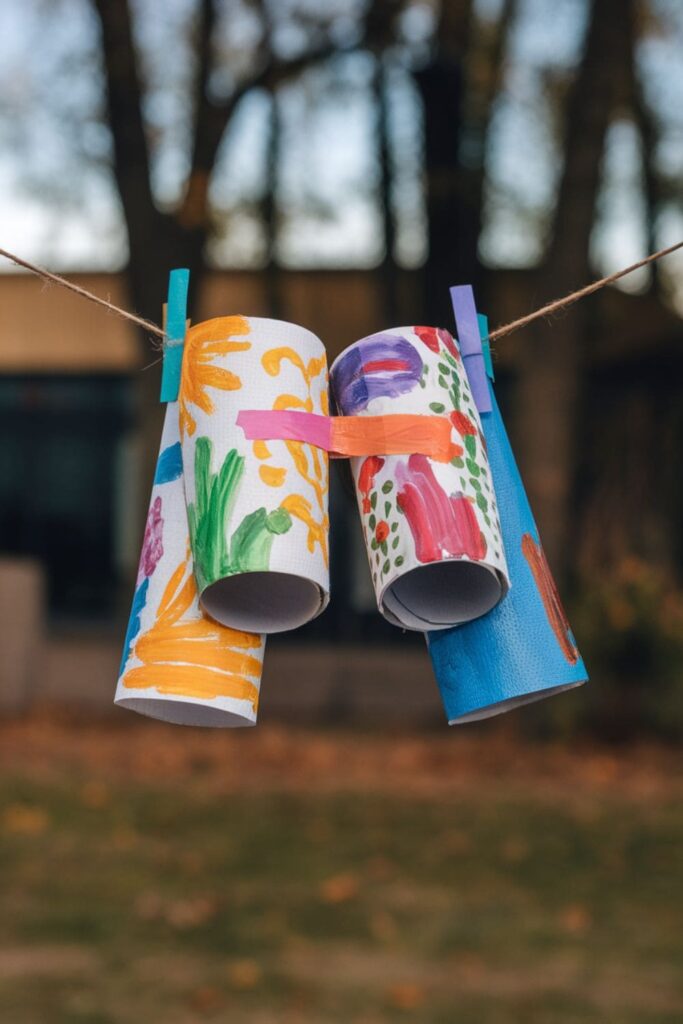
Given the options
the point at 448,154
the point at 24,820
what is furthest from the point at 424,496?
the point at 448,154

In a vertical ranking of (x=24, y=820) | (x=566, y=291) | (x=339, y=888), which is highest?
(x=566, y=291)

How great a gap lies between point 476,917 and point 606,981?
2.58 feet

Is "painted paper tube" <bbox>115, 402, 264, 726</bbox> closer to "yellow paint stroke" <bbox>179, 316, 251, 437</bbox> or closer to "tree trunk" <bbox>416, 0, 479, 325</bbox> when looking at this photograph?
"yellow paint stroke" <bbox>179, 316, 251, 437</bbox>

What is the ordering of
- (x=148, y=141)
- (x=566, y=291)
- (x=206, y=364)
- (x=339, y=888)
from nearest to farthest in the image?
(x=206, y=364) → (x=339, y=888) → (x=566, y=291) → (x=148, y=141)

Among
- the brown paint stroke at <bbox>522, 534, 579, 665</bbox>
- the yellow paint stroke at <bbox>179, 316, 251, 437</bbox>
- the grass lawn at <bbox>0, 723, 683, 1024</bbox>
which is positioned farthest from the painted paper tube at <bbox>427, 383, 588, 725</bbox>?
the grass lawn at <bbox>0, 723, 683, 1024</bbox>

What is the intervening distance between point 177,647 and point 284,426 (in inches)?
10.8

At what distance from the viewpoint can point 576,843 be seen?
6828 mm

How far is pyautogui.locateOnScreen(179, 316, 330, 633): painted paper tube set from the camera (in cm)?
141

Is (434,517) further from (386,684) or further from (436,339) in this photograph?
(386,684)

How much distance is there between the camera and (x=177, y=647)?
1.48m

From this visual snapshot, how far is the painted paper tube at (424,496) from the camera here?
57.1 inches

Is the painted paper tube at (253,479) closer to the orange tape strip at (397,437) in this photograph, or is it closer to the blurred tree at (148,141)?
the orange tape strip at (397,437)

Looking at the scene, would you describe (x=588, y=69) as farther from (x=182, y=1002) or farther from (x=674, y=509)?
(x=182, y=1002)

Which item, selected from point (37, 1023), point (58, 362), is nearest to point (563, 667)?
point (37, 1023)
